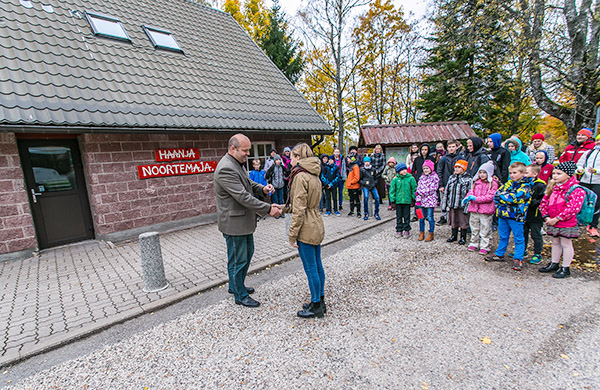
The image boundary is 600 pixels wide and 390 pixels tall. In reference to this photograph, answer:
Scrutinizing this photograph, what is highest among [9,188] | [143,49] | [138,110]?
[143,49]

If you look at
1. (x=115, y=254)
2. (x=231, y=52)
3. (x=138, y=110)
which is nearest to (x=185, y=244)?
(x=115, y=254)

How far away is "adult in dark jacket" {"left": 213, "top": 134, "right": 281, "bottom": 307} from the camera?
137 inches

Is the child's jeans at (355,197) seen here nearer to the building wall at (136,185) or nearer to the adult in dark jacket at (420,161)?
the adult in dark jacket at (420,161)

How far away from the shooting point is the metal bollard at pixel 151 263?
4188mm

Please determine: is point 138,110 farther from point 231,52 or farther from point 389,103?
point 389,103

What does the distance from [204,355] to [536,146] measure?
26.2 feet

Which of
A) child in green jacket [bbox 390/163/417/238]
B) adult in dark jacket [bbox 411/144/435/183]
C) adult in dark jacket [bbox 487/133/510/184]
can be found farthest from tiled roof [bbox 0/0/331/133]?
adult in dark jacket [bbox 487/133/510/184]

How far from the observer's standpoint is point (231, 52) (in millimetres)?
10594

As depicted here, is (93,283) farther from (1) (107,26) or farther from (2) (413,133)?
(2) (413,133)

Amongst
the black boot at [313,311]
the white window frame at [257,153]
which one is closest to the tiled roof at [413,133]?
the white window frame at [257,153]

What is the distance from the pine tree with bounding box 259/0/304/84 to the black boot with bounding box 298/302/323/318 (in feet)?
55.4

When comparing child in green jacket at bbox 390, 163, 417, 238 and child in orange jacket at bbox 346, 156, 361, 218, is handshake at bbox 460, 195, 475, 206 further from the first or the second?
child in orange jacket at bbox 346, 156, 361, 218

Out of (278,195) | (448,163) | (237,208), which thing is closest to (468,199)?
(448,163)

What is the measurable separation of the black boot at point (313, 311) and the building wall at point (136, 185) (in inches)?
213
